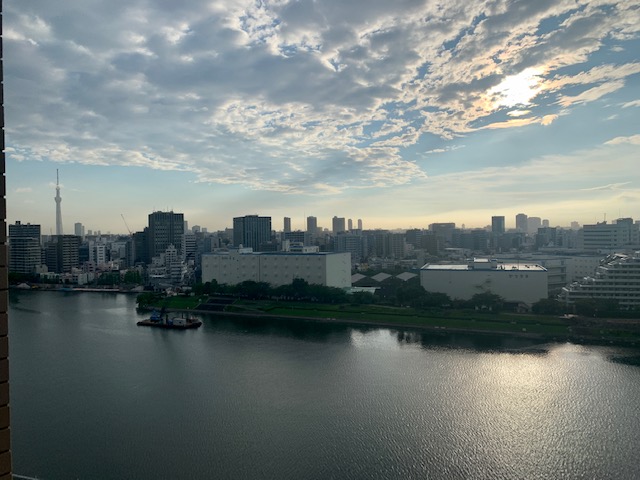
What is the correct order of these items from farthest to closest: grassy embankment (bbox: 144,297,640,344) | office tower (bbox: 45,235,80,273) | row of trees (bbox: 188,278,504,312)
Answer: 1. office tower (bbox: 45,235,80,273)
2. row of trees (bbox: 188,278,504,312)
3. grassy embankment (bbox: 144,297,640,344)

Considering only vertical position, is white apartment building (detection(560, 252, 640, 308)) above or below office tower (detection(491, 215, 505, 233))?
below

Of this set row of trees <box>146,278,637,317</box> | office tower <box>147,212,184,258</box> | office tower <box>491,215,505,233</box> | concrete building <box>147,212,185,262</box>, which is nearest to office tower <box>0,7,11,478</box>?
row of trees <box>146,278,637,317</box>

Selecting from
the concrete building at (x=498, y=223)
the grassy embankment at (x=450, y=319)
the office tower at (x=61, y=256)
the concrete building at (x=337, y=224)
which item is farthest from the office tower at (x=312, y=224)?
the grassy embankment at (x=450, y=319)

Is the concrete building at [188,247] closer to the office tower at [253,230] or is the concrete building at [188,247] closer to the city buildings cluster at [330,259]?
the city buildings cluster at [330,259]

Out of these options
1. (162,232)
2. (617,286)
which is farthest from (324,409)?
(162,232)

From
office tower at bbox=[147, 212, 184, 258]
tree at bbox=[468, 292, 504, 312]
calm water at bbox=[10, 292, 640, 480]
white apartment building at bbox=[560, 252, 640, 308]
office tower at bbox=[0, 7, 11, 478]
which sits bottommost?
calm water at bbox=[10, 292, 640, 480]

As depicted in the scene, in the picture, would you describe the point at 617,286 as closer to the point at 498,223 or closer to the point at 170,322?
the point at 170,322

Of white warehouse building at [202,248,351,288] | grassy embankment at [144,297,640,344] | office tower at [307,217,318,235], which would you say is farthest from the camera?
office tower at [307,217,318,235]

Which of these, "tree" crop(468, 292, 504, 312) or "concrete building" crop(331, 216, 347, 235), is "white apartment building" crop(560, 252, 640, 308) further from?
"concrete building" crop(331, 216, 347, 235)
